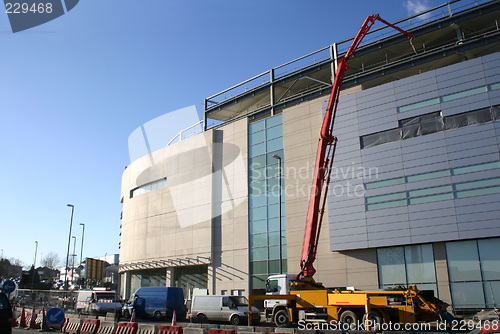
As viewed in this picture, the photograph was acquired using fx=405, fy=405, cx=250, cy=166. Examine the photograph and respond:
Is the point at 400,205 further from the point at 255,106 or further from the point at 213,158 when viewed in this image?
the point at 255,106

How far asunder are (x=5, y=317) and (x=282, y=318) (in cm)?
1283

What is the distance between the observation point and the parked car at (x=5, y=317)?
12086 millimetres

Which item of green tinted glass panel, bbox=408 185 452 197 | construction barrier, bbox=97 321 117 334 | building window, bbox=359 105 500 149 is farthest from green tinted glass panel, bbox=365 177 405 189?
construction barrier, bbox=97 321 117 334

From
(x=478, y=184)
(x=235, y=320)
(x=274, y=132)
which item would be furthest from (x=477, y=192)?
(x=274, y=132)

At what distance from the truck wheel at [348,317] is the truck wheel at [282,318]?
3.48 metres

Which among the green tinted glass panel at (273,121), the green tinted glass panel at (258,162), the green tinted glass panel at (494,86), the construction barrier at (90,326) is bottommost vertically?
the construction barrier at (90,326)

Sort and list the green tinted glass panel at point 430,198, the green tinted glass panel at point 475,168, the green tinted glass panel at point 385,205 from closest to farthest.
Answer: the green tinted glass panel at point 475,168 → the green tinted glass panel at point 430,198 → the green tinted glass panel at point 385,205

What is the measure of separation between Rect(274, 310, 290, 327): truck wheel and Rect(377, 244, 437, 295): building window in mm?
9513

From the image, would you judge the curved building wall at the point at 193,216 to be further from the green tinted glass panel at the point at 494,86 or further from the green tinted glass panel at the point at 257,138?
the green tinted glass panel at the point at 494,86

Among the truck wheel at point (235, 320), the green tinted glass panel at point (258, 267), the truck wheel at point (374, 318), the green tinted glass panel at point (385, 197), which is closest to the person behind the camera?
the truck wheel at point (374, 318)

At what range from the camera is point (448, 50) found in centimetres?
3108

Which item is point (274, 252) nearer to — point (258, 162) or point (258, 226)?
point (258, 226)

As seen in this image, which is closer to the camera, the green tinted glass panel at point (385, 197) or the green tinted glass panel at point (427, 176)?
the green tinted glass panel at point (427, 176)

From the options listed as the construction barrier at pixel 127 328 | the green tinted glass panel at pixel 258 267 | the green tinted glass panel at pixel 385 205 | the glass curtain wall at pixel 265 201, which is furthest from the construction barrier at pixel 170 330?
the green tinted glass panel at pixel 258 267
